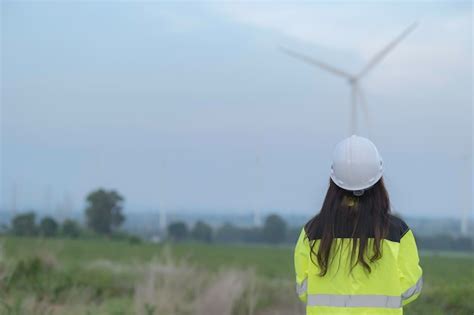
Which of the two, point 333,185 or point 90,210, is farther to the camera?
point 90,210

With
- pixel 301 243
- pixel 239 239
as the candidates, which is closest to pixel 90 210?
pixel 239 239

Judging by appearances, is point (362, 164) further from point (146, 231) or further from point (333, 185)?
point (146, 231)

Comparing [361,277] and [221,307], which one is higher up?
[361,277]

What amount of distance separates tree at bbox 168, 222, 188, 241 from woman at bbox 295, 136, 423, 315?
7456 centimetres

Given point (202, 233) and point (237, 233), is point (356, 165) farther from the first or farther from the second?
point (237, 233)

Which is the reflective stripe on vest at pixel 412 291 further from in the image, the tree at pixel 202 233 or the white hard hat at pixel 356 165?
the tree at pixel 202 233

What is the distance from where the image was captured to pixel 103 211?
59.1m

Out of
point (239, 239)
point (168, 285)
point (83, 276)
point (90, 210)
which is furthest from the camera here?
point (239, 239)

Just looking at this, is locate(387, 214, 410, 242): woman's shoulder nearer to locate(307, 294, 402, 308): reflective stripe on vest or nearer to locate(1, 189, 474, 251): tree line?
locate(307, 294, 402, 308): reflective stripe on vest

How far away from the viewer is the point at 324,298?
384 centimetres

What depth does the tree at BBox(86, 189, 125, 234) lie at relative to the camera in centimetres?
5650

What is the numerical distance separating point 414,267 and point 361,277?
25cm

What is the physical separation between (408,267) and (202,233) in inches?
3018

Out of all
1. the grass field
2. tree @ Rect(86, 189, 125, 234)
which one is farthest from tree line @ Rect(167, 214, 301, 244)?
the grass field
